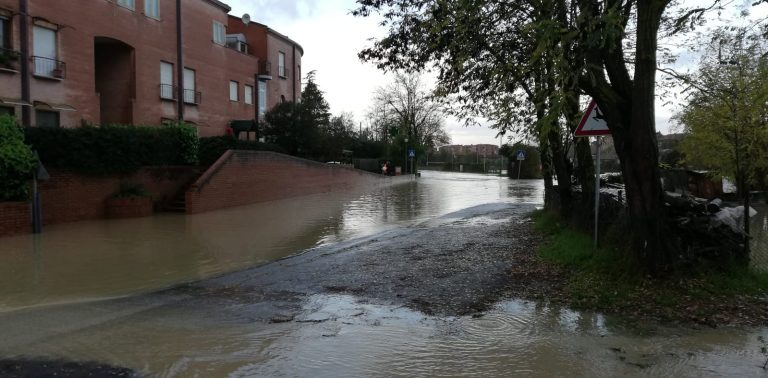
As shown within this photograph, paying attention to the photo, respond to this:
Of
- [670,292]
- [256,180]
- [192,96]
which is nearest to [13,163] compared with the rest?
[256,180]

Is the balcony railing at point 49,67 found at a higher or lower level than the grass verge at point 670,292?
higher

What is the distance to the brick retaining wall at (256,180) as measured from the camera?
1969 cm

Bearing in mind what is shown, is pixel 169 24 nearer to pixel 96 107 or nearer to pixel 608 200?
pixel 96 107

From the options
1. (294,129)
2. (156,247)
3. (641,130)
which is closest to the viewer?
(641,130)

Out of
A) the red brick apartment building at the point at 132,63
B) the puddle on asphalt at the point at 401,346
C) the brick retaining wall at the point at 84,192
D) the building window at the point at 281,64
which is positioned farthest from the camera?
the building window at the point at 281,64

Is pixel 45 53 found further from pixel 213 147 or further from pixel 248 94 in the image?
pixel 248 94

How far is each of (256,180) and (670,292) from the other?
1898cm

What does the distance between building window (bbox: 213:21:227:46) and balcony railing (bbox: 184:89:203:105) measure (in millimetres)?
3532

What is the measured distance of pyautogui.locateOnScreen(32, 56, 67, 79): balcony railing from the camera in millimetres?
20038

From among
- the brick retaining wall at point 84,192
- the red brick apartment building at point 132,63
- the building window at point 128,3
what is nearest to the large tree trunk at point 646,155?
the brick retaining wall at point 84,192

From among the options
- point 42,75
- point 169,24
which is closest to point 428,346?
point 42,75

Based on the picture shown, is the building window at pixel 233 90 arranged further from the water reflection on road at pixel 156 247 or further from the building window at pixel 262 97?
the water reflection on road at pixel 156 247

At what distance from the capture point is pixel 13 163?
13008 millimetres

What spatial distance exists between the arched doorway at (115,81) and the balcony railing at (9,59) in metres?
5.72
